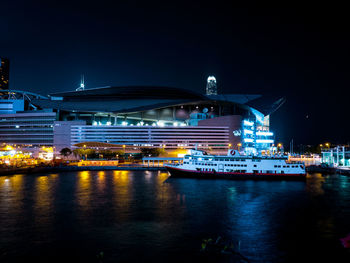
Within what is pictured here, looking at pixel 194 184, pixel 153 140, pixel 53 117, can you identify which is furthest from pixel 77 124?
pixel 194 184

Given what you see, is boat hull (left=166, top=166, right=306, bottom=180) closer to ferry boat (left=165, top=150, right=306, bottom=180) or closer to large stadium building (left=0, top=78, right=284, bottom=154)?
ferry boat (left=165, top=150, right=306, bottom=180)

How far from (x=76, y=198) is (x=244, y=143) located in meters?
84.9

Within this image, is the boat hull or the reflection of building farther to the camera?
the reflection of building

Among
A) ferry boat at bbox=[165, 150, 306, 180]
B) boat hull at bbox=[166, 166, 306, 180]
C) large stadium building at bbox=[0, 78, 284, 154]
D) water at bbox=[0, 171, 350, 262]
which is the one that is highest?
large stadium building at bbox=[0, 78, 284, 154]

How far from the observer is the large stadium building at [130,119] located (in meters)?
107

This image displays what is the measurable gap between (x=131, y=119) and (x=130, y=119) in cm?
45

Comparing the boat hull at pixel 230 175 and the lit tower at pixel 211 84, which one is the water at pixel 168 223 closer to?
the boat hull at pixel 230 175

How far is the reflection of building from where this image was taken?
10688 cm

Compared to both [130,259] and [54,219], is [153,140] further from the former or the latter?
[130,259]

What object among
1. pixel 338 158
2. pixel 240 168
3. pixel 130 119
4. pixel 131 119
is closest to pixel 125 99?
pixel 130 119

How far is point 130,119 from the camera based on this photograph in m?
123

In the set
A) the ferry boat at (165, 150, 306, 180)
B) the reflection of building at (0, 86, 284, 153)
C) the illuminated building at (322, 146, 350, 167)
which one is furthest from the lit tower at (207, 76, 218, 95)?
the ferry boat at (165, 150, 306, 180)

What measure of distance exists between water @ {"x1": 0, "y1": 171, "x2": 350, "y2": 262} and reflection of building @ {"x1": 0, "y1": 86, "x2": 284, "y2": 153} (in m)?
66.0

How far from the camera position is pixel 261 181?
51.4 metres
